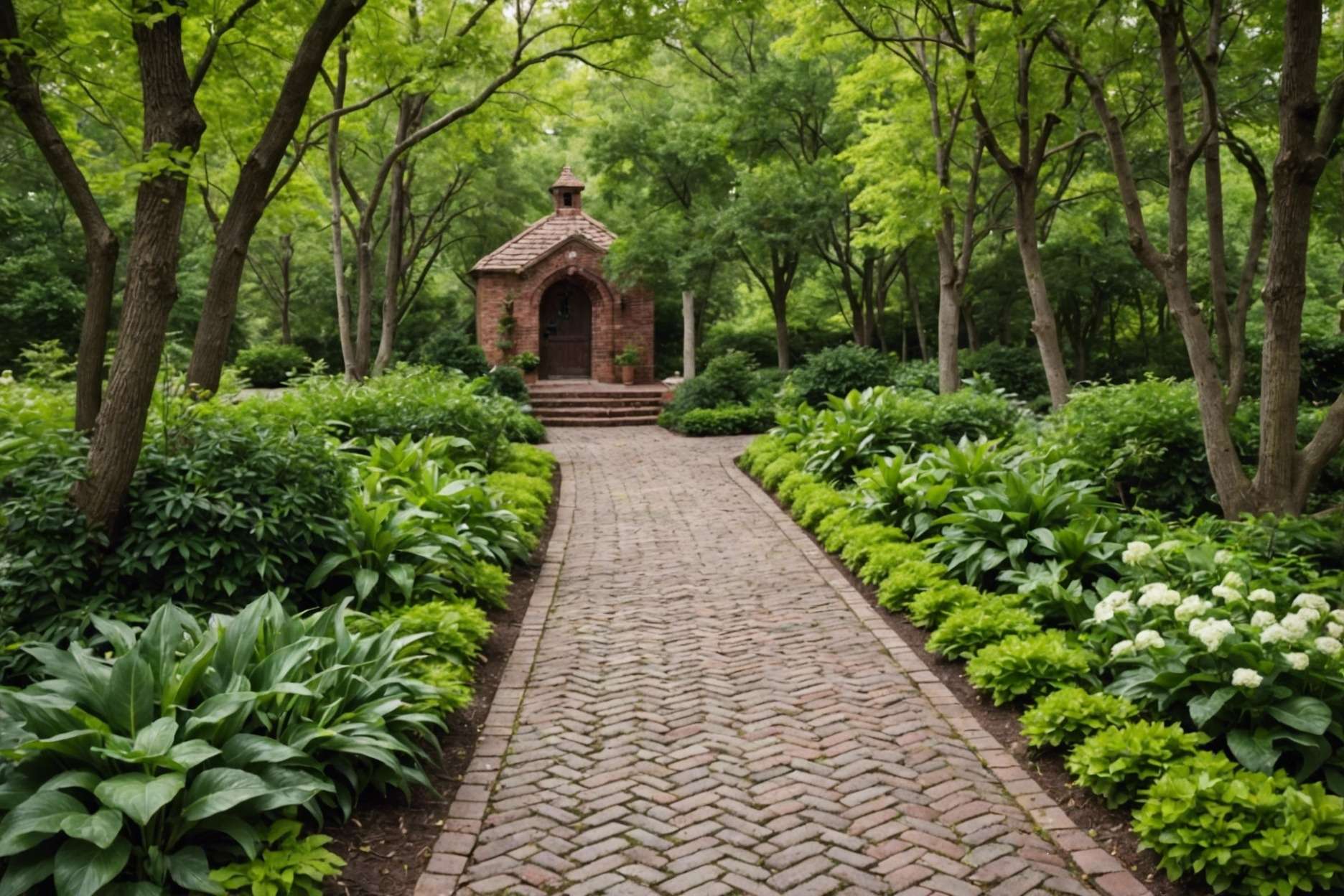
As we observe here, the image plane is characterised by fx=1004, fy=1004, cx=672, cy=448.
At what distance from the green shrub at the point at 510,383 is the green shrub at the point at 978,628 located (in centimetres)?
1554

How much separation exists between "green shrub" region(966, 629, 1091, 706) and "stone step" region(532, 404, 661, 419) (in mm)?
16885

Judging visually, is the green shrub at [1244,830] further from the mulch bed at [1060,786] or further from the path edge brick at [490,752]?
the path edge brick at [490,752]

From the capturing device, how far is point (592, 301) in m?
26.0

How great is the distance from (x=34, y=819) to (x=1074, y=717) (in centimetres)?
413

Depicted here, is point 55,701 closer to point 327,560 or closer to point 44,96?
point 327,560

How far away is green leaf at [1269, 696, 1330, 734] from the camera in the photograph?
3.97 meters

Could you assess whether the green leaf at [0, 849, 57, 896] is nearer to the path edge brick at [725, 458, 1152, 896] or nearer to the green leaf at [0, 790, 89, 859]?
the green leaf at [0, 790, 89, 859]

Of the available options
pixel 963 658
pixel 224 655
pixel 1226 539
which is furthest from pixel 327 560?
pixel 1226 539

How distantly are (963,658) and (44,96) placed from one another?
9.91 m

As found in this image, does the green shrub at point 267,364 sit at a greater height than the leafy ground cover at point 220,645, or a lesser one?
greater

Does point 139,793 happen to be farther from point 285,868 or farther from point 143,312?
point 143,312

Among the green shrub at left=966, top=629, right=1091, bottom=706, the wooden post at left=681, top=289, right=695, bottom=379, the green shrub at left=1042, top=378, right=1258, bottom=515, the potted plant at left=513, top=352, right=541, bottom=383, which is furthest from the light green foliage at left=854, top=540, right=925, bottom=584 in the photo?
the wooden post at left=681, top=289, right=695, bottom=379

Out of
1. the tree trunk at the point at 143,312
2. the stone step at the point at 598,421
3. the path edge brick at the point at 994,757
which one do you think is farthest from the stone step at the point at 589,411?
the tree trunk at the point at 143,312

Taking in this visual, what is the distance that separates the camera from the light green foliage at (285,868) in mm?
3393
